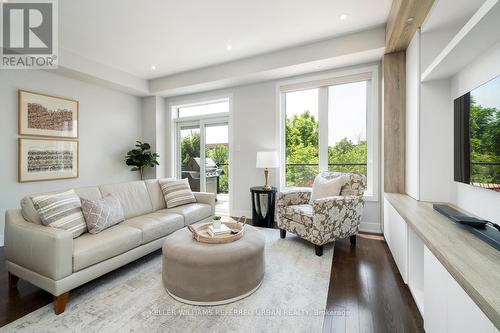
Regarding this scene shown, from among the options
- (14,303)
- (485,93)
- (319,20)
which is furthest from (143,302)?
(319,20)

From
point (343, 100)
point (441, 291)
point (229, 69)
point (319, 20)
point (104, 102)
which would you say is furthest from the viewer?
point (104, 102)

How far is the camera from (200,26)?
2.87m

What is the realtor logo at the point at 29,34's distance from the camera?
249 centimetres

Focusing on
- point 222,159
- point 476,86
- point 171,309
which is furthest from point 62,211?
point 476,86

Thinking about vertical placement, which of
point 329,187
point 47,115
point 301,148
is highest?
point 47,115

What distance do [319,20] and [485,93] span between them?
1967mm

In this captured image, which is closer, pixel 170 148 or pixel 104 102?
pixel 104 102

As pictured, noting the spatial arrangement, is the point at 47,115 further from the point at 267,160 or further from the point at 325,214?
the point at 325,214

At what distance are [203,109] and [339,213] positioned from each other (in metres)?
3.69

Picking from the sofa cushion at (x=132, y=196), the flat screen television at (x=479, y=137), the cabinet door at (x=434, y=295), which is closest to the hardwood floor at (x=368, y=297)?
the cabinet door at (x=434, y=295)

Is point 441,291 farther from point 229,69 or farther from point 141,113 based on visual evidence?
point 141,113

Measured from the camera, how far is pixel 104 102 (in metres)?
4.39

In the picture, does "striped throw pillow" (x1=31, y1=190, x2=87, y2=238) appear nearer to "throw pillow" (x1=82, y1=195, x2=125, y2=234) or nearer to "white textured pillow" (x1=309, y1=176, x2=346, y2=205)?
"throw pillow" (x1=82, y1=195, x2=125, y2=234)

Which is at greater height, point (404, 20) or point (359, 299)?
point (404, 20)
